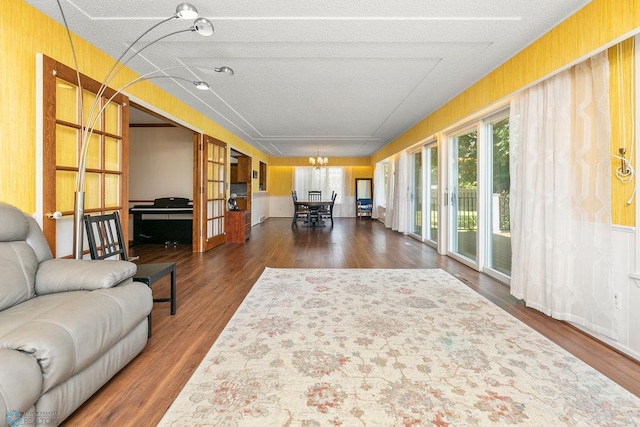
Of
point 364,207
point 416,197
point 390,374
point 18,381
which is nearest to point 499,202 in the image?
point 390,374

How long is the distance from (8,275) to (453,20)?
350 cm

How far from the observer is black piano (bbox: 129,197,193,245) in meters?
6.03

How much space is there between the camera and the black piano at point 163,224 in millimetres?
6027

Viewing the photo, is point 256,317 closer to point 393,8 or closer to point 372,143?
point 393,8

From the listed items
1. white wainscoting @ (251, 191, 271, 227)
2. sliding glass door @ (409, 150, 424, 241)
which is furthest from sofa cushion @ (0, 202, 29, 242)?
white wainscoting @ (251, 191, 271, 227)

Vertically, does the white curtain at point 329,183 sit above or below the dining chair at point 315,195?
above

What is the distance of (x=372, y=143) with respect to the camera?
8.78 metres

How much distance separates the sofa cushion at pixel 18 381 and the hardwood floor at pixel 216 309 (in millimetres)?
411

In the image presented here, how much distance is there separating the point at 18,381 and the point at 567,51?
148 inches

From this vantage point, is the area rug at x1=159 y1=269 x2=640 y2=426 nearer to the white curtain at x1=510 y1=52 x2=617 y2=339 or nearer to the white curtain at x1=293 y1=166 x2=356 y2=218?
the white curtain at x1=510 y1=52 x2=617 y2=339

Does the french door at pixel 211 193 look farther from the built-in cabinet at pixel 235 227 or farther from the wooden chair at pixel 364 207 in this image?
the wooden chair at pixel 364 207

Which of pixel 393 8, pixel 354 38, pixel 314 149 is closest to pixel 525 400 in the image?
pixel 393 8

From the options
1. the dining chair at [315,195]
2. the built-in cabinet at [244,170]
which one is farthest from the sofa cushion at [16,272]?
the dining chair at [315,195]

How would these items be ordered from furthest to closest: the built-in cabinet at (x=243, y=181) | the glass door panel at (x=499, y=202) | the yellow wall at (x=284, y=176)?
1. the yellow wall at (x=284, y=176)
2. the built-in cabinet at (x=243, y=181)
3. the glass door panel at (x=499, y=202)
